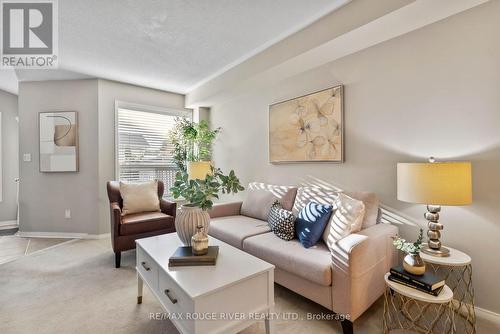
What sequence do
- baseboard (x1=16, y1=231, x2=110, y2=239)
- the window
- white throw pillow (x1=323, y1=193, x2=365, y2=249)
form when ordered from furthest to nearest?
the window
baseboard (x1=16, y1=231, x2=110, y2=239)
white throw pillow (x1=323, y1=193, x2=365, y2=249)

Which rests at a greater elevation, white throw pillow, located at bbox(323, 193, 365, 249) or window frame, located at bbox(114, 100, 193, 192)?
window frame, located at bbox(114, 100, 193, 192)

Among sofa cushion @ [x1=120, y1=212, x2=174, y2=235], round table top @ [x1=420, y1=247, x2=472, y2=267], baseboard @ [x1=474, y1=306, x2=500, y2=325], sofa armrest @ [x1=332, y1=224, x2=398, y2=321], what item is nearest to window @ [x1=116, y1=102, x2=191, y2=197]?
sofa cushion @ [x1=120, y1=212, x2=174, y2=235]

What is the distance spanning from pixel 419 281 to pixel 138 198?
9.78 ft

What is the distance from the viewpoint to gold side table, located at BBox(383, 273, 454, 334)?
1316mm

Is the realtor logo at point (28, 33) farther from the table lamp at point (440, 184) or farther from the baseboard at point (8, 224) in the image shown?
the table lamp at point (440, 184)

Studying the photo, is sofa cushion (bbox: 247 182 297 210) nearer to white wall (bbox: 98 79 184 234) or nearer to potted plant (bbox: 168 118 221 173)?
potted plant (bbox: 168 118 221 173)

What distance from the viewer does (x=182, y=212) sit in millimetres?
1690

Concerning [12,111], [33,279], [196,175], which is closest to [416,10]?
[196,175]

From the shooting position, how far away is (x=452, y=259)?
155 cm

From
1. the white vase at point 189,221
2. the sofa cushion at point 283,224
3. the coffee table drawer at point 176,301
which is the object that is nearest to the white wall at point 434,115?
the sofa cushion at point 283,224

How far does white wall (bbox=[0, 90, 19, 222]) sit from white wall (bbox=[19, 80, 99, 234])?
1162 millimetres

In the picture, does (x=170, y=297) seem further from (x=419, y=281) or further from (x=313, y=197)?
(x=313, y=197)

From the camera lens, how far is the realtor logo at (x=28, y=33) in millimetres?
2072

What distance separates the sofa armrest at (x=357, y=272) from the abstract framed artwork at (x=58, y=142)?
389 centimetres
